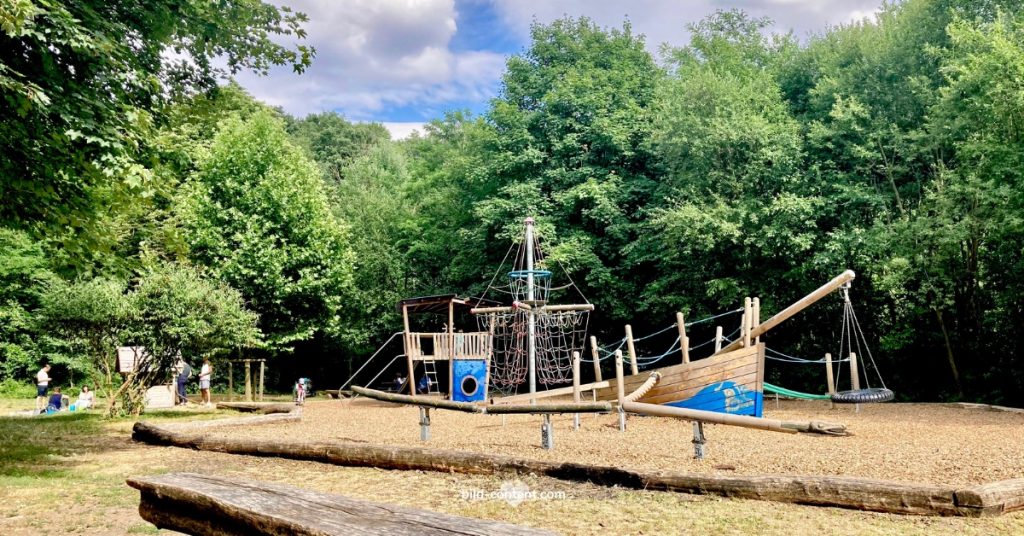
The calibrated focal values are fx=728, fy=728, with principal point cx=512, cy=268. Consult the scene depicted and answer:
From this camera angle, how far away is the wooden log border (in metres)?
5.53

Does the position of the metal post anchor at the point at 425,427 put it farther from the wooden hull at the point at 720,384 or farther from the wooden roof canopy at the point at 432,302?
the wooden roof canopy at the point at 432,302

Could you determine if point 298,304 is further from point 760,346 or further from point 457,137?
point 760,346

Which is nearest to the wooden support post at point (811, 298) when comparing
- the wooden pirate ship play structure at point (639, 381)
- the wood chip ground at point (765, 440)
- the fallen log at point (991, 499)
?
the wooden pirate ship play structure at point (639, 381)

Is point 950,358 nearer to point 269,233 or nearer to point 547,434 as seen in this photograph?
point 547,434

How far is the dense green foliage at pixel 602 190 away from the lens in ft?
31.3

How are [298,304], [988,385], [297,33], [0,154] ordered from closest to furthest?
[0,154] → [297,33] → [988,385] → [298,304]

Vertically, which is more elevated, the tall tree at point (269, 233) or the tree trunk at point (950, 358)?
the tall tree at point (269, 233)

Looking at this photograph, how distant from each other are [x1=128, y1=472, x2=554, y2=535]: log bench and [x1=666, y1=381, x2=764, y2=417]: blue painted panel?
9.16 meters

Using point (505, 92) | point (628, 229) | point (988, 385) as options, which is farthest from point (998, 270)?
point (505, 92)

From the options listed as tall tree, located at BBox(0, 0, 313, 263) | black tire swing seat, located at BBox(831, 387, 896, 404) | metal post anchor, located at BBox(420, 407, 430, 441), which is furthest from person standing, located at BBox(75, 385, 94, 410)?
black tire swing seat, located at BBox(831, 387, 896, 404)

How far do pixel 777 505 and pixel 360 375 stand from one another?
94.6ft

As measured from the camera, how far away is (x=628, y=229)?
25.0 meters

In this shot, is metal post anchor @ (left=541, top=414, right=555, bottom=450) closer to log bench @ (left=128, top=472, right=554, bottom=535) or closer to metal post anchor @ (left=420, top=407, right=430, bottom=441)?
metal post anchor @ (left=420, top=407, right=430, bottom=441)

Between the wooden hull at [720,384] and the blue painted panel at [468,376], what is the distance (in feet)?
21.6
